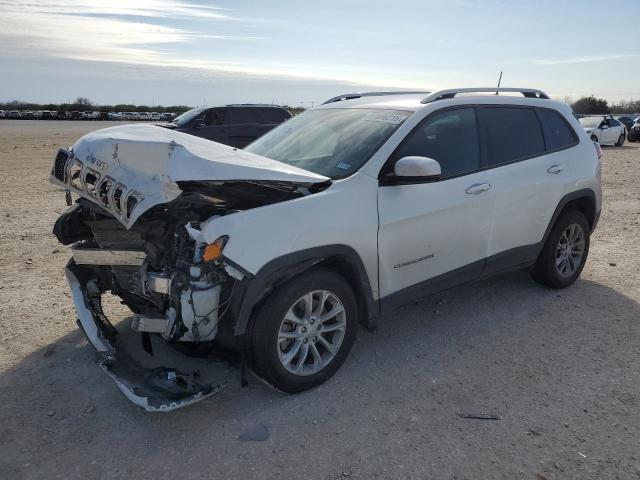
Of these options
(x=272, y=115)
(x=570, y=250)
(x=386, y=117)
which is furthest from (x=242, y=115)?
(x=386, y=117)

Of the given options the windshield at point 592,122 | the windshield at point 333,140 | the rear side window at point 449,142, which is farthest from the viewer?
the windshield at point 592,122

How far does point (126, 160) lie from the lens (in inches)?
131

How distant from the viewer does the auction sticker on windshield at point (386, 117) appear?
3.98 m

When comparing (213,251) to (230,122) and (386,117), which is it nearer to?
(386,117)

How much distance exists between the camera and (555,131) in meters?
5.09

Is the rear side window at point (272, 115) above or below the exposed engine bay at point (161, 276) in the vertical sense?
above

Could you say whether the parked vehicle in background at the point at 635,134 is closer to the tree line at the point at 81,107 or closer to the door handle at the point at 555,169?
the door handle at the point at 555,169

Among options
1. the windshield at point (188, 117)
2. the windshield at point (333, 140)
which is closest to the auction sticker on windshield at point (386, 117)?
the windshield at point (333, 140)

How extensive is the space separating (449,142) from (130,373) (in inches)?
112

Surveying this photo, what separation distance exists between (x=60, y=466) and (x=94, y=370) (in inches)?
39.9

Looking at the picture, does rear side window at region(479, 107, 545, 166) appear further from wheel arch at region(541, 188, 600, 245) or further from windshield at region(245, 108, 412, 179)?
windshield at region(245, 108, 412, 179)

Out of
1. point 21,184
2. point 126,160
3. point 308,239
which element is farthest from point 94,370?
point 21,184

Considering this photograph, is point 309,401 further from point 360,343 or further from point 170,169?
point 170,169

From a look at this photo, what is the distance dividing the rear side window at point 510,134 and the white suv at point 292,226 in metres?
0.02
